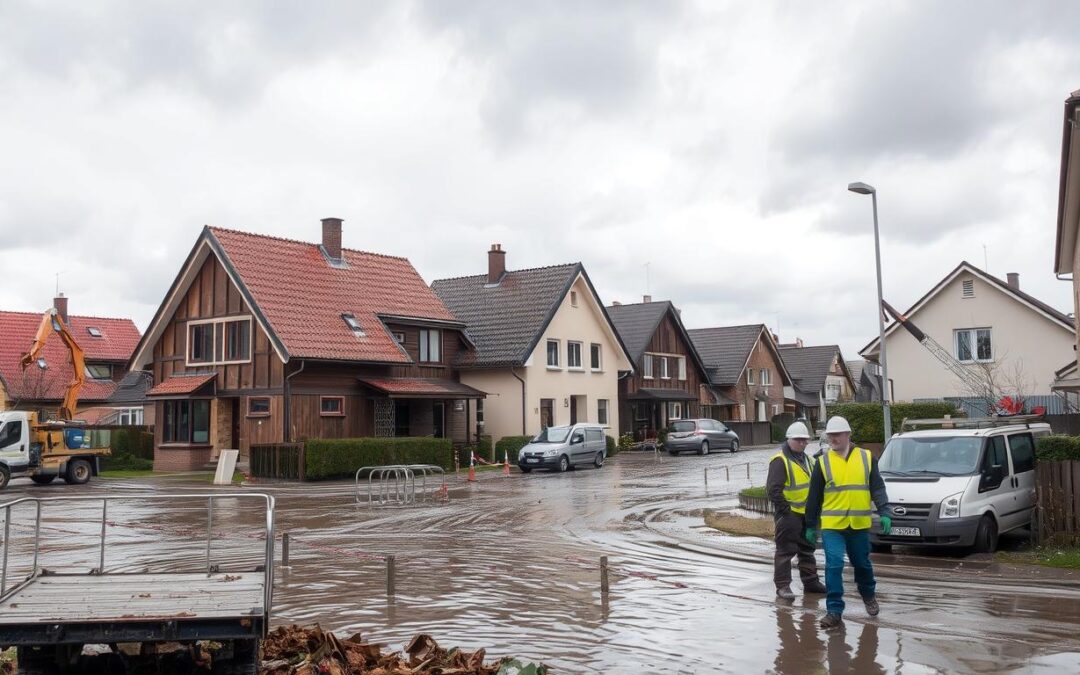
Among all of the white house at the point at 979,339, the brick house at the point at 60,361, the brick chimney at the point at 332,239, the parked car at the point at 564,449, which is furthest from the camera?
the brick house at the point at 60,361

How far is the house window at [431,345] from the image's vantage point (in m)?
40.6

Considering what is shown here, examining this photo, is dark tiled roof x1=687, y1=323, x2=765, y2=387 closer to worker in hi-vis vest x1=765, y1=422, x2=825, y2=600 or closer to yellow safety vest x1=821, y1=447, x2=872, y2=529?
worker in hi-vis vest x1=765, y1=422, x2=825, y2=600

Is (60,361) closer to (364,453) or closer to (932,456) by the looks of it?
(364,453)

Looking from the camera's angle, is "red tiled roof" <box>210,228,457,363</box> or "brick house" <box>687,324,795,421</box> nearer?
"red tiled roof" <box>210,228,457,363</box>

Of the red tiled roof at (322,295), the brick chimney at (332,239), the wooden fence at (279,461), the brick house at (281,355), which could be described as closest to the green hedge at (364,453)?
the wooden fence at (279,461)

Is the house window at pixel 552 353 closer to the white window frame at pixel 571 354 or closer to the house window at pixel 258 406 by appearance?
the white window frame at pixel 571 354

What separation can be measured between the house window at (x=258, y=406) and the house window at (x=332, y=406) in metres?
1.76

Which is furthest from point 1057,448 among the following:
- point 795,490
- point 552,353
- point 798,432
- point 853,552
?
point 552,353

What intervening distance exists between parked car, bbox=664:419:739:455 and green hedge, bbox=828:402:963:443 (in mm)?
17464

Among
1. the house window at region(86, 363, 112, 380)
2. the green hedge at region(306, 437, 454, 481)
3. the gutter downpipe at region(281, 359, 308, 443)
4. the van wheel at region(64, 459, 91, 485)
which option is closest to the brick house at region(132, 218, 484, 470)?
the gutter downpipe at region(281, 359, 308, 443)

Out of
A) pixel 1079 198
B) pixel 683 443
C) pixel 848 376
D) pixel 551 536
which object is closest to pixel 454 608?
pixel 551 536

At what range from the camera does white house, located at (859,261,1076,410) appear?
38.5 m

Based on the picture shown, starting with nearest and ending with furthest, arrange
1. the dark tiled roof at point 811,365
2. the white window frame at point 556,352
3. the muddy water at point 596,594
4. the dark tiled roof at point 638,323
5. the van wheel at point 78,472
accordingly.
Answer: the muddy water at point 596,594 → the van wheel at point 78,472 → the white window frame at point 556,352 → the dark tiled roof at point 638,323 → the dark tiled roof at point 811,365

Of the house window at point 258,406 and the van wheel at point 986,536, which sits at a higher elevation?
the house window at point 258,406
